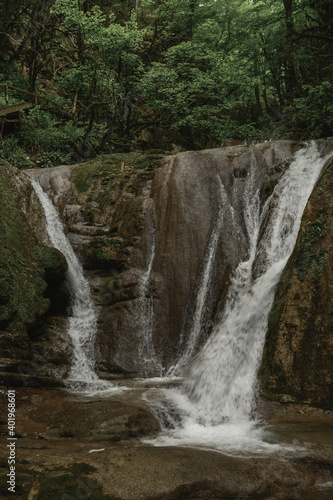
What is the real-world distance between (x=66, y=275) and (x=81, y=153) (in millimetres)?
7206

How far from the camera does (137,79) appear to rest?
16.3 m

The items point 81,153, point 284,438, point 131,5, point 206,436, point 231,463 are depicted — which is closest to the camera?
point 231,463

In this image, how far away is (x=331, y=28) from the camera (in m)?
10.6

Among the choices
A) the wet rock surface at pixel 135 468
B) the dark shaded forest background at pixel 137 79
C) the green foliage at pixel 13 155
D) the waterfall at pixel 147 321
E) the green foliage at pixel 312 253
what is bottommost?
the wet rock surface at pixel 135 468

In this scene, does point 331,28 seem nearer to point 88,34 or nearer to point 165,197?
point 165,197

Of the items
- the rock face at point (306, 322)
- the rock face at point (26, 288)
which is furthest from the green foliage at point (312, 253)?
the rock face at point (26, 288)

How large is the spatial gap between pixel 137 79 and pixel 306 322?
516 inches

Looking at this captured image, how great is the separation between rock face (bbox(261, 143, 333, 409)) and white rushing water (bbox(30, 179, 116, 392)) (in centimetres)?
297

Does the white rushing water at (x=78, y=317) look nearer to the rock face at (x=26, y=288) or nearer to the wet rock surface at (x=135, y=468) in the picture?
the rock face at (x=26, y=288)

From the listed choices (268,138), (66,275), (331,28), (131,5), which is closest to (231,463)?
(66,275)

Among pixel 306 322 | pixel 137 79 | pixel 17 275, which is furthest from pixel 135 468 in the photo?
pixel 137 79

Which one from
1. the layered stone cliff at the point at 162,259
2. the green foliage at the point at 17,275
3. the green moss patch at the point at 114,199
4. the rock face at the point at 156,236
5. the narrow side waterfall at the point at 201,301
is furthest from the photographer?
the green moss patch at the point at 114,199

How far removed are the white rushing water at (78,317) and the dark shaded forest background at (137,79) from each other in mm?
4174

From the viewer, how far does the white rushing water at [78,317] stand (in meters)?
7.87
